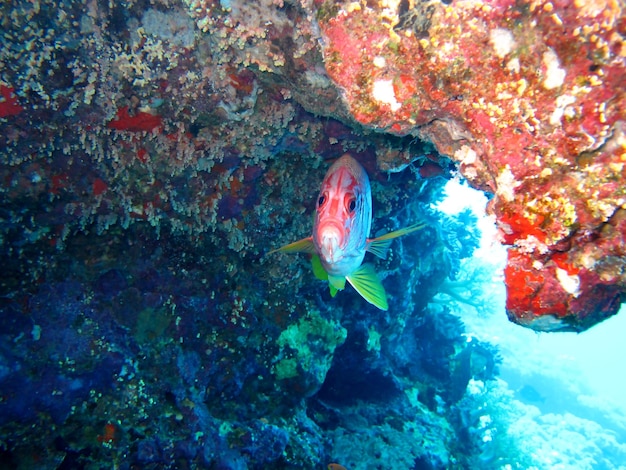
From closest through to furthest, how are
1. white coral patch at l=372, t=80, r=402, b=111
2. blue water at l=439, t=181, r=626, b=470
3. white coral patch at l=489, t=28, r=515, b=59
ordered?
1. white coral patch at l=489, t=28, r=515, b=59
2. white coral patch at l=372, t=80, r=402, b=111
3. blue water at l=439, t=181, r=626, b=470

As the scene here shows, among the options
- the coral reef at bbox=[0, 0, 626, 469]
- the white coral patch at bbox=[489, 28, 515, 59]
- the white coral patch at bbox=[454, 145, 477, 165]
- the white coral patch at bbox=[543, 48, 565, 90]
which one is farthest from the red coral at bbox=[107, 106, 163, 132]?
the white coral patch at bbox=[543, 48, 565, 90]

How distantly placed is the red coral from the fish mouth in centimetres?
172

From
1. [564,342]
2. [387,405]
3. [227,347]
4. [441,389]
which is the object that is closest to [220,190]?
[227,347]

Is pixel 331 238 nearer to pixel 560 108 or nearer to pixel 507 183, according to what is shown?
pixel 507 183

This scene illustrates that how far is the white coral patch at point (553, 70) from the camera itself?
66.3 inches

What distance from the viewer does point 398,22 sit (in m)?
1.98

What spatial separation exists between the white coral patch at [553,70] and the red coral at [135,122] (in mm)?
2645

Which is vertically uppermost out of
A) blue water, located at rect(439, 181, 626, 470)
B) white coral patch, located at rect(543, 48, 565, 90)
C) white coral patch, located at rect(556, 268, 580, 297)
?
blue water, located at rect(439, 181, 626, 470)

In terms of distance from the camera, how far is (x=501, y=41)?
1.78 meters

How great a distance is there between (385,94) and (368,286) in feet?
5.35

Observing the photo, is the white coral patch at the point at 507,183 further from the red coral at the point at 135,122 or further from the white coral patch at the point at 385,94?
the red coral at the point at 135,122

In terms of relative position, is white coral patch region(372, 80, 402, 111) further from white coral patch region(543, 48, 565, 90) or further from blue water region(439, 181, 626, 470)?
blue water region(439, 181, 626, 470)

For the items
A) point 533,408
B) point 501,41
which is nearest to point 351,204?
point 501,41

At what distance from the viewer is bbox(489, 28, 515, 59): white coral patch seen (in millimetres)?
1759
